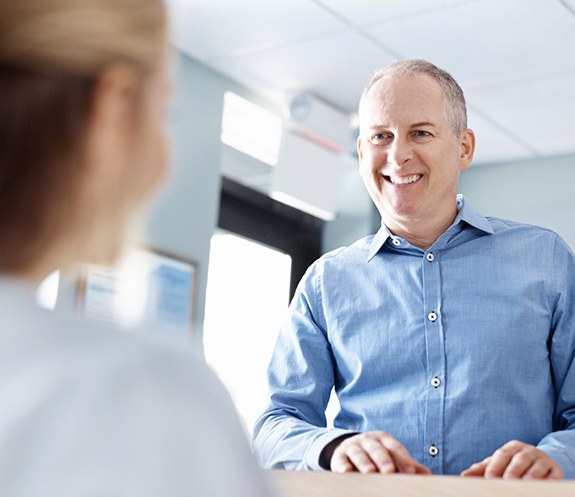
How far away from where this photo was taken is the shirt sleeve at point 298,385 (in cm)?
140

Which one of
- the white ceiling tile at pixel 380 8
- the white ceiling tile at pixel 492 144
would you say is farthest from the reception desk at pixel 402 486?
the white ceiling tile at pixel 492 144

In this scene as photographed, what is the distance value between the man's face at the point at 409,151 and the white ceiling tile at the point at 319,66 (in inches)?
78.2

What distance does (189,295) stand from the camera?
398 centimetres

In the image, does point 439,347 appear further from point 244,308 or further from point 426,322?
point 244,308

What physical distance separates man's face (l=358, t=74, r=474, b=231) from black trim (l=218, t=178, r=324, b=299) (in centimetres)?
282

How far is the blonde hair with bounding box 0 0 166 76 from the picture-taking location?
19.1 inches

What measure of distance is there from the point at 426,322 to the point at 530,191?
347 centimetres

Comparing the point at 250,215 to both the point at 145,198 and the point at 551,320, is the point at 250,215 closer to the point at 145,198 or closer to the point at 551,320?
the point at 551,320

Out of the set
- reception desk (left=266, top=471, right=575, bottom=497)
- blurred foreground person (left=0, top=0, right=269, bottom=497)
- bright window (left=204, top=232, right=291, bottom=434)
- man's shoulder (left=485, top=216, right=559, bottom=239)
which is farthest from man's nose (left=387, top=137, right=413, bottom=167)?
bright window (left=204, top=232, right=291, bottom=434)

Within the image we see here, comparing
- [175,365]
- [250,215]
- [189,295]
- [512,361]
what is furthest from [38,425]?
[250,215]

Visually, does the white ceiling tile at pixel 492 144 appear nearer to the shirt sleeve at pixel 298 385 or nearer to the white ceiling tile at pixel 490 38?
the white ceiling tile at pixel 490 38

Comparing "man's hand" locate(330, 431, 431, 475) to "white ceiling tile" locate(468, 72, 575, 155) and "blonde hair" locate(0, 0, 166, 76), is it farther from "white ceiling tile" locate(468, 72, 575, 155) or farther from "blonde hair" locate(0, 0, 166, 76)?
"white ceiling tile" locate(468, 72, 575, 155)

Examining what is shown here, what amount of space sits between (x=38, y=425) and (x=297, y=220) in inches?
181

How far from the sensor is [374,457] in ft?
3.80
